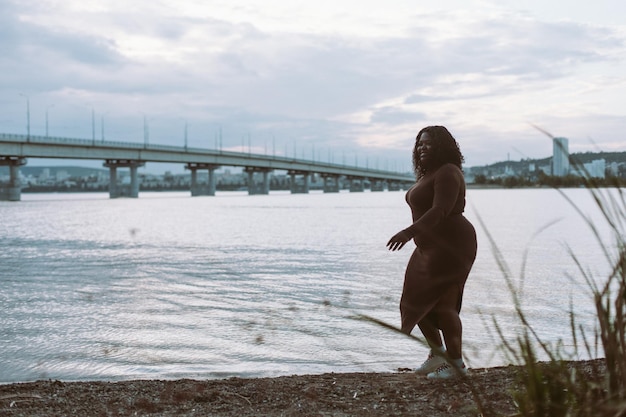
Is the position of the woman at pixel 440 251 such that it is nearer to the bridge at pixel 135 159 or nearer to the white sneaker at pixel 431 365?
the white sneaker at pixel 431 365

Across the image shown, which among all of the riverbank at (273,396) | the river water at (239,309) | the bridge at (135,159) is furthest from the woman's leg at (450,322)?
the bridge at (135,159)

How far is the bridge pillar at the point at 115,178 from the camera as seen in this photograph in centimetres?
9800

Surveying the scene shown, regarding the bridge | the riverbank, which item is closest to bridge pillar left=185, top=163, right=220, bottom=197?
the bridge

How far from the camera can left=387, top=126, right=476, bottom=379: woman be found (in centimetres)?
502

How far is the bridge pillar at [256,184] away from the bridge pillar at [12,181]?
4431cm

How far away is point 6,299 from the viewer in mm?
10297

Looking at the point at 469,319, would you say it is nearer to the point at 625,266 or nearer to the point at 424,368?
the point at 424,368

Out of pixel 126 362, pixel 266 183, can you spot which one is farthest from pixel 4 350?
pixel 266 183

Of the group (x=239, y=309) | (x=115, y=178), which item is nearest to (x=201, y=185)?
(x=115, y=178)

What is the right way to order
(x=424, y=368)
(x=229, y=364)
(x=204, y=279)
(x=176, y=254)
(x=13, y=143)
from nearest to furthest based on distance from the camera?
1. (x=424, y=368)
2. (x=229, y=364)
3. (x=204, y=279)
4. (x=176, y=254)
5. (x=13, y=143)

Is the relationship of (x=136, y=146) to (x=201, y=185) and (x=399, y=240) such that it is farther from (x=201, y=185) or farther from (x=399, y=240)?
(x=399, y=240)

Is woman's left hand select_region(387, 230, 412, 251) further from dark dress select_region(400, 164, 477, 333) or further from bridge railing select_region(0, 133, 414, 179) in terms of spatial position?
bridge railing select_region(0, 133, 414, 179)

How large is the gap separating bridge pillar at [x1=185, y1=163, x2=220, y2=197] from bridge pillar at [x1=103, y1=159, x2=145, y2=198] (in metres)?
9.99

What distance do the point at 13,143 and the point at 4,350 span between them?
75.3 meters
